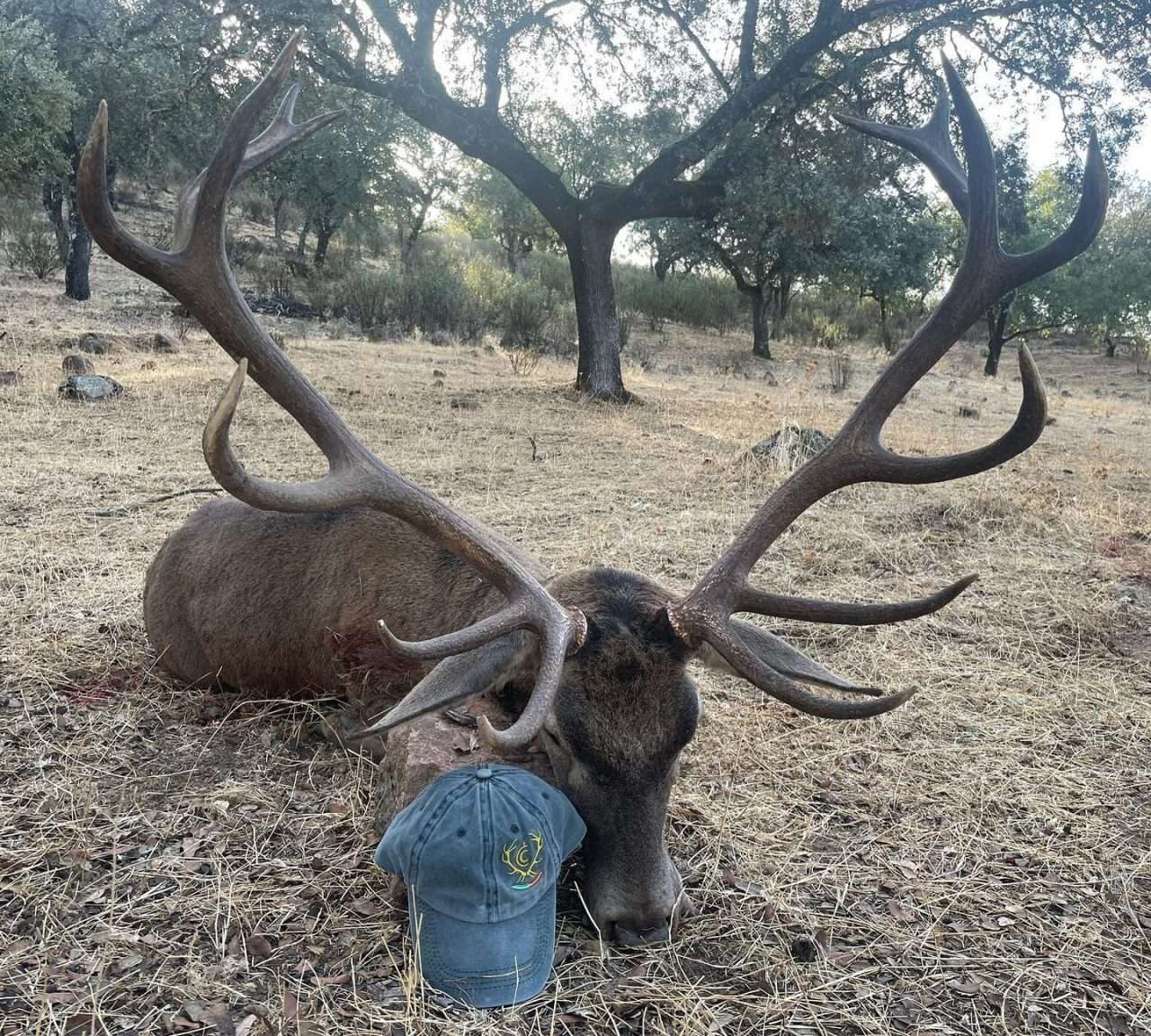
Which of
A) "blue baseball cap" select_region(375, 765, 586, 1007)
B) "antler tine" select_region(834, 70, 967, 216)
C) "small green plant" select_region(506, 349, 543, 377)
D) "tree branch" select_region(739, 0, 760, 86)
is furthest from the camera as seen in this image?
"small green plant" select_region(506, 349, 543, 377)

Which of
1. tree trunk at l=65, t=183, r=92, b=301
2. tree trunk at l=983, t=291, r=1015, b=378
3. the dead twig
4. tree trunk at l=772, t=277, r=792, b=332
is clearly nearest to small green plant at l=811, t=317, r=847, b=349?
tree trunk at l=772, t=277, r=792, b=332

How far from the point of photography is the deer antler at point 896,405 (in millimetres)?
2584

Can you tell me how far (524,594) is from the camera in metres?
2.64

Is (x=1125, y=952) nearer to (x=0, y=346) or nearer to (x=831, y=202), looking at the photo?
(x=831, y=202)

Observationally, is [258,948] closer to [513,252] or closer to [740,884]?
[740,884]

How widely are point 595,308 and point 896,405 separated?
11.7 metres

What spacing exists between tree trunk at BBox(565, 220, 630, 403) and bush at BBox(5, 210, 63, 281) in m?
15.2

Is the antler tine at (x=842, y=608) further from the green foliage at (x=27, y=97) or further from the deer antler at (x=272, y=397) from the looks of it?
the green foliage at (x=27, y=97)

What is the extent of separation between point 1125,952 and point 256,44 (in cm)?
1383

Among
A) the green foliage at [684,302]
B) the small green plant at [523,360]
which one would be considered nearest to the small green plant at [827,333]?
the green foliage at [684,302]

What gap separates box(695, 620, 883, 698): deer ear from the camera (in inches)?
103

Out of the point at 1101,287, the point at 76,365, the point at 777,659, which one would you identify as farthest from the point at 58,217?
the point at 1101,287

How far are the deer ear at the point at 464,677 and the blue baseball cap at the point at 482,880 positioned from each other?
24 centimetres

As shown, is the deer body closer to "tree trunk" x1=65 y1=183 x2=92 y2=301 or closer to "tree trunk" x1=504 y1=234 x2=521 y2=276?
"tree trunk" x1=65 y1=183 x2=92 y2=301
